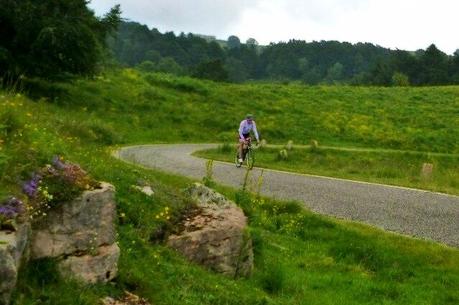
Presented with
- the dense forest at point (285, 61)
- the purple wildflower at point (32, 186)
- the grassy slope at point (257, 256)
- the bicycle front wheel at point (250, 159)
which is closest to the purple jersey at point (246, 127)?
the bicycle front wheel at point (250, 159)

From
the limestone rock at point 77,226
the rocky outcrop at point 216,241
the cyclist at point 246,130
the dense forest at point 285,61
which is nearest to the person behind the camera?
the limestone rock at point 77,226

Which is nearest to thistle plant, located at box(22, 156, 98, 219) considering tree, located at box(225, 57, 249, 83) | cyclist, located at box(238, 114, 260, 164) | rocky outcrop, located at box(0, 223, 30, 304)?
rocky outcrop, located at box(0, 223, 30, 304)

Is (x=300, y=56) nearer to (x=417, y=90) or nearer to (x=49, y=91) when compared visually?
(x=417, y=90)

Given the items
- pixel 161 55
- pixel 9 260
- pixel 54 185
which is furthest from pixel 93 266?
pixel 161 55

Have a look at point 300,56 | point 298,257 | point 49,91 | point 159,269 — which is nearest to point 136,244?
point 159,269

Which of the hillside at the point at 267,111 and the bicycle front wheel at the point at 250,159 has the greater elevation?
the hillside at the point at 267,111

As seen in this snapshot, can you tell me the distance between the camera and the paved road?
1407cm

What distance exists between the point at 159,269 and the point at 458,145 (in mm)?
37949

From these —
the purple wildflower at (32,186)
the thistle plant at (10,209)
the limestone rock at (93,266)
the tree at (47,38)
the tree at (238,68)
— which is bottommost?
the limestone rock at (93,266)

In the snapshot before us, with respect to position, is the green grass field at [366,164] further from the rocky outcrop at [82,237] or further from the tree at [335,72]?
the tree at [335,72]

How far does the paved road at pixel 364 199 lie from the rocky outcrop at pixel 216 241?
5.59m

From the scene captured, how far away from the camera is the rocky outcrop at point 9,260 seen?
480 centimetres

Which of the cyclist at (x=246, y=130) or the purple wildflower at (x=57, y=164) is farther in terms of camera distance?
the cyclist at (x=246, y=130)

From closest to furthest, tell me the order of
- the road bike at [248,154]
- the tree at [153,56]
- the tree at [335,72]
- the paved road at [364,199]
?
the paved road at [364,199]
the road bike at [248,154]
the tree at [153,56]
the tree at [335,72]
